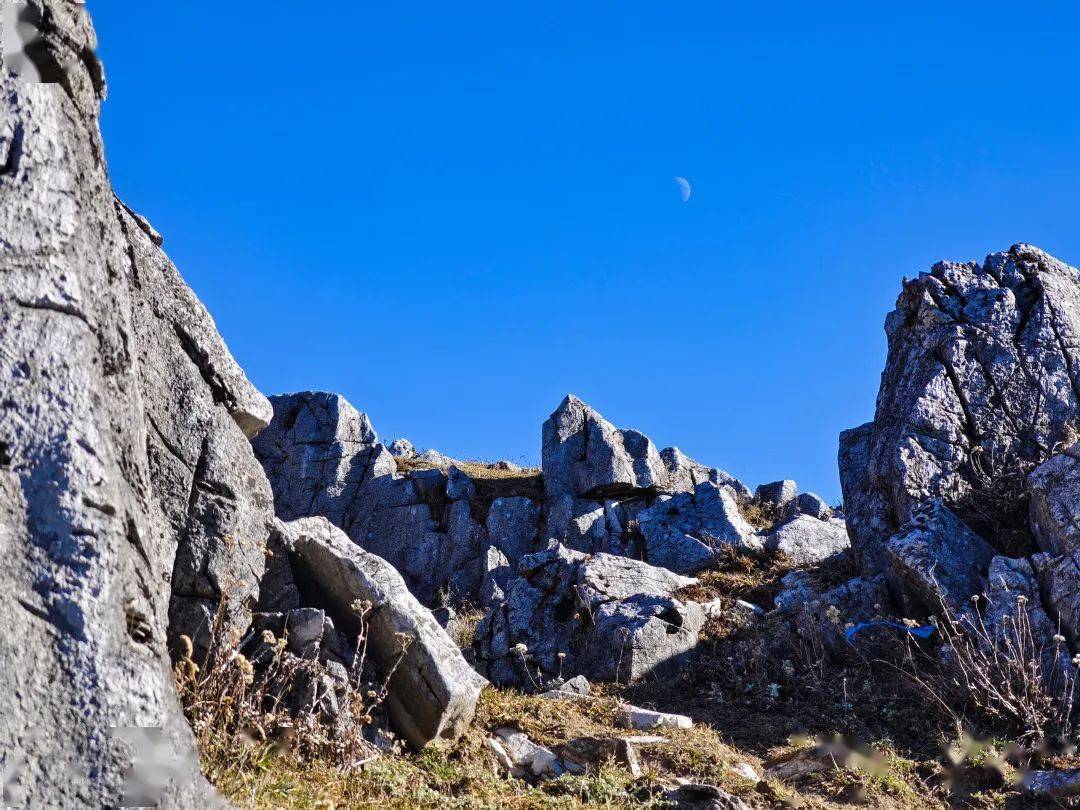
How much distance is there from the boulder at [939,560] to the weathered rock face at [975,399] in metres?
0.76

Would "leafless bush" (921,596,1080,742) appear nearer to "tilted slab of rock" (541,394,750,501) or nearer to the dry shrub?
the dry shrub

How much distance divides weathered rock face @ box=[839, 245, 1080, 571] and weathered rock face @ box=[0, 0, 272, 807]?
13.2 m

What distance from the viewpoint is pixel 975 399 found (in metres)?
16.4

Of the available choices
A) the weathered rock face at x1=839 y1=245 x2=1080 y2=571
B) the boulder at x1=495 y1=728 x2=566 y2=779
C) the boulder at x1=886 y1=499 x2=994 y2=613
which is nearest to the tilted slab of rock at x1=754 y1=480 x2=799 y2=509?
the weathered rock face at x1=839 y1=245 x2=1080 y2=571

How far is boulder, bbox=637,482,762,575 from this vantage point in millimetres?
20375

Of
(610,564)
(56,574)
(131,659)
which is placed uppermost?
(610,564)

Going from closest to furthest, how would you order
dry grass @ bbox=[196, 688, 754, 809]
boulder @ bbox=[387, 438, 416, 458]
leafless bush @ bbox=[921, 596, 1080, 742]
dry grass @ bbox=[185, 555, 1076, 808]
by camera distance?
1. dry grass @ bbox=[196, 688, 754, 809]
2. dry grass @ bbox=[185, 555, 1076, 808]
3. leafless bush @ bbox=[921, 596, 1080, 742]
4. boulder @ bbox=[387, 438, 416, 458]

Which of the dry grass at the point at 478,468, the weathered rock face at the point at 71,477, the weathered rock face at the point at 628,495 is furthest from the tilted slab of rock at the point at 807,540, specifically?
the weathered rock face at the point at 71,477

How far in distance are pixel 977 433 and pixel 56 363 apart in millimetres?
15408

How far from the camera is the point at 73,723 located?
159 inches

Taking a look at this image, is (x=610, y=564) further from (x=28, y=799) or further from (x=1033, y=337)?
(x=28, y=799)

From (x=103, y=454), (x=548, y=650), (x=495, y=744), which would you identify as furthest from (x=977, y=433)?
(x=103, y=454)

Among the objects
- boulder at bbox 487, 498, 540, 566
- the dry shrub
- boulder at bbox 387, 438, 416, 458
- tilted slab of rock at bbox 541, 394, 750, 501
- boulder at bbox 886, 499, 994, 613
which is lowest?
the dry shrub

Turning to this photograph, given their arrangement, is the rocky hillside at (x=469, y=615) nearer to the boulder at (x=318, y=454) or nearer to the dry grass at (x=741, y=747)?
the dry grass at (x=741, y=747)
